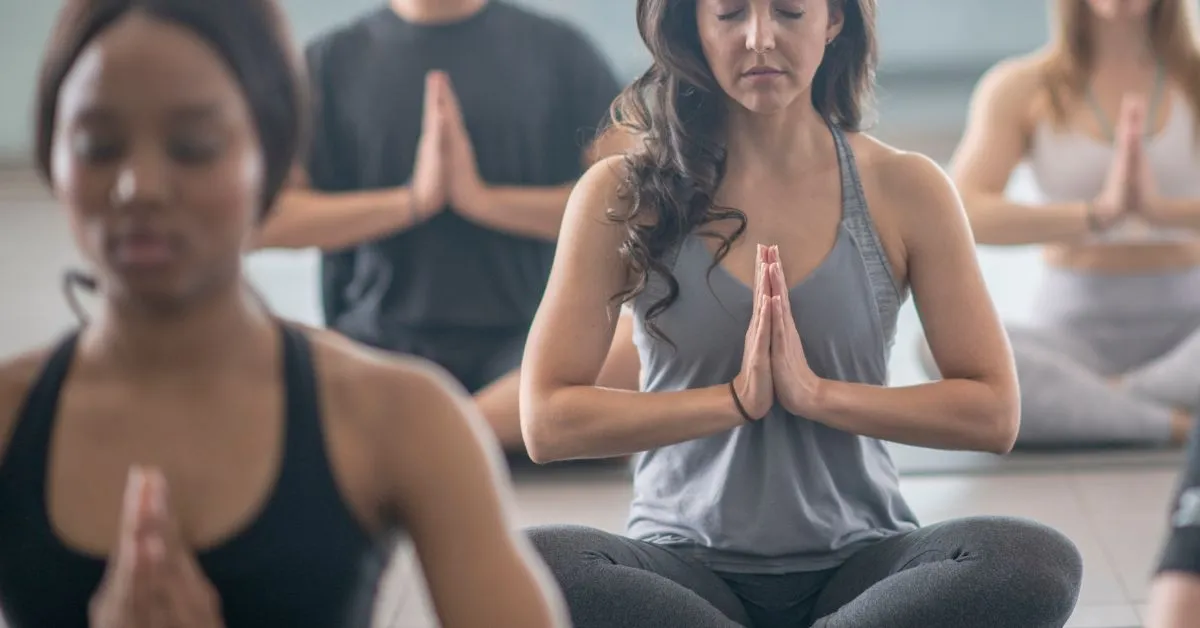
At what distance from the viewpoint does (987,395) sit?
173cm

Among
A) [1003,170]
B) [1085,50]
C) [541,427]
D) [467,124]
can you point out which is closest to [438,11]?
[467,124]

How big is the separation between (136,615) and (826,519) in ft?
2.89

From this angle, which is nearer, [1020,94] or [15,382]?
[15,382]

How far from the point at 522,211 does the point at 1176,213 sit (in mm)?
1058

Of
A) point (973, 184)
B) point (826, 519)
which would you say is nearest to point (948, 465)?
point (973, 184)

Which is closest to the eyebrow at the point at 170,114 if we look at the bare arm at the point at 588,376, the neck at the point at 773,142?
the bare arm at the point at 588,376

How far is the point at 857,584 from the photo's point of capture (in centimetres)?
175

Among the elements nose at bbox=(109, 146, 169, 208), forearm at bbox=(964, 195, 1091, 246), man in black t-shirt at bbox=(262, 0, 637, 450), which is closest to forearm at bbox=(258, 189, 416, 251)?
man in black t-shirt at bbox=(262, 0, 637, 450)

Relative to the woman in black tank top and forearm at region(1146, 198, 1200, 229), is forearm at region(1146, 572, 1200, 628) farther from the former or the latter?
forearm at region(1146, 198, 1200, 229)

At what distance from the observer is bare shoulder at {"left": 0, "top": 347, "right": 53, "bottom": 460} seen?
118 centimetres

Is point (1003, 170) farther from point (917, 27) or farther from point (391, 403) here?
point (917, 27)

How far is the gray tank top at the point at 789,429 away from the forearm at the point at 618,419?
0.08 meters

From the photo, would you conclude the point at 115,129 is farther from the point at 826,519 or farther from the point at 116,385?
the point at 826,519

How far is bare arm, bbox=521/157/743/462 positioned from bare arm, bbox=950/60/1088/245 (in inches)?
46.5
